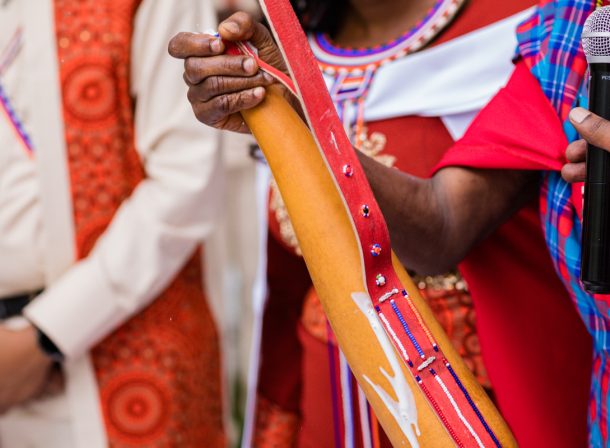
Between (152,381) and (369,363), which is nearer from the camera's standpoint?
(369,363)

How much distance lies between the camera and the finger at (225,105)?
102cm

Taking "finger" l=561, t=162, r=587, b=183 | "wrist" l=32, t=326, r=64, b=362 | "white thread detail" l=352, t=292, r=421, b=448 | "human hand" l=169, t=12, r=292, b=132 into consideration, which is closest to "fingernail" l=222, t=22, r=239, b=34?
"human hand" l=169, t=12, r=292, b=132

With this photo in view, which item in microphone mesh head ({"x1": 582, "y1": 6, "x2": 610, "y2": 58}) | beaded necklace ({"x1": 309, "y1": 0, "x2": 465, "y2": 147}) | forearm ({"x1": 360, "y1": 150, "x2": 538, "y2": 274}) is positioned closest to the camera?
microphone mesh head ({"x1": 582, "y1": 6, "x2": 610, "y2": 58})

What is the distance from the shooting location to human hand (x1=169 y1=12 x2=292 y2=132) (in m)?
1.01

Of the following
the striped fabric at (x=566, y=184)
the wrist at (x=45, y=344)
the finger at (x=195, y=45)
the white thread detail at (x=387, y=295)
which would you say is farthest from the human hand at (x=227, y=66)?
the wrist at (x=45, y=344)

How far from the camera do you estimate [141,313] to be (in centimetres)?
176

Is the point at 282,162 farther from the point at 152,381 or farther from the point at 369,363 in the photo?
the point at 152,381

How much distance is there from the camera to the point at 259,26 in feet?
3.38

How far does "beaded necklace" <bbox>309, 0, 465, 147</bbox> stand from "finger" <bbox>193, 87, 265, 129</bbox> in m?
0.49

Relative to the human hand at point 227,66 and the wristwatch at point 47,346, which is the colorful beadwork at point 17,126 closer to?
the wristwatch at point 47,346

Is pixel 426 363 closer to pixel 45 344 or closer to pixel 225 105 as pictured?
pixel 225 105

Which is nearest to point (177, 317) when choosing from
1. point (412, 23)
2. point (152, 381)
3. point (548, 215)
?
point (152, 381)

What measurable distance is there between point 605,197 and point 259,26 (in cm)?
41

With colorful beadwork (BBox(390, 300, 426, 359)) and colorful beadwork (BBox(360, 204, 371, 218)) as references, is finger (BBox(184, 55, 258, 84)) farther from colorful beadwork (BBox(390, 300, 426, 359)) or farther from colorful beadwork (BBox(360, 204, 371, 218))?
colorful beadwork (BBox(390, 300, 426, 359))
